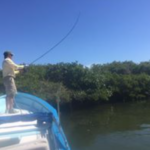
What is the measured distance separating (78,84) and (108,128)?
29.3ft

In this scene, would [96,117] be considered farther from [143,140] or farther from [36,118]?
[36,118]

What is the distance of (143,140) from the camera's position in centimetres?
1381

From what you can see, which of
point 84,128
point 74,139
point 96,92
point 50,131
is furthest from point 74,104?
point 50,131

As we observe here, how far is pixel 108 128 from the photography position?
55.7ft

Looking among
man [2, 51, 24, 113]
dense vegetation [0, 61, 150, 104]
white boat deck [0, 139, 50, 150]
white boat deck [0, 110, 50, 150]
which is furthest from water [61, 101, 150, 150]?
white boat deck [0, 139, 50, 150]

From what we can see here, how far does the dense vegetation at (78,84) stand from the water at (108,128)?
5.13 ft

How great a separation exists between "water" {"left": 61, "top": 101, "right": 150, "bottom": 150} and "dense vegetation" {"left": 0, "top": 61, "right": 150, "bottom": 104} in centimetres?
156

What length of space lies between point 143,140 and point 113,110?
9.41m

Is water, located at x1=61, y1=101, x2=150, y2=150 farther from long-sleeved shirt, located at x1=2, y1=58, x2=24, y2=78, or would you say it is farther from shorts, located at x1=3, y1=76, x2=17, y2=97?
long-sleeved shirt, located at x1=2, y1=58, x2=24, y2=78

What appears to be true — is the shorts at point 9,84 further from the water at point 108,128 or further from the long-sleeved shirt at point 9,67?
the water at point 108,128

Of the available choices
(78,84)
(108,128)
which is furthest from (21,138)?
(78,84)

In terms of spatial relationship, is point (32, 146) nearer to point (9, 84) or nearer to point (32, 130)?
point (32, 130)

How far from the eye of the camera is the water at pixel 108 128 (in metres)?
13.5

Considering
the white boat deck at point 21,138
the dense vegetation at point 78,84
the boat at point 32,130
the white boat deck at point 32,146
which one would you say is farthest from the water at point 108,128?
the white boat deck at point 32,146
